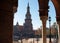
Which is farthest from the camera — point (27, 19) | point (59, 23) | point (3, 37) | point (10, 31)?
point (27, 19)

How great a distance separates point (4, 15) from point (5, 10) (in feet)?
0.29

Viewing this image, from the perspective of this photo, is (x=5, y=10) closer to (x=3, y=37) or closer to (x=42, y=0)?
(x=3, y=37)

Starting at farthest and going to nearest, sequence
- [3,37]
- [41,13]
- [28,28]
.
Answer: [28,28] < [41,13] < [3,37]

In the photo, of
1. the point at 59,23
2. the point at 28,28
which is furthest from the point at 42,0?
the point at 28,28

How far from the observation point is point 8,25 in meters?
3.13

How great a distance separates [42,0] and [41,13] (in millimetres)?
813

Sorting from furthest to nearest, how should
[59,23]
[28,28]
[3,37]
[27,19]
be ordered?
[27,19] → [28,28] → [59,23] → [3,37]

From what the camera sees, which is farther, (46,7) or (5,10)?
(46,7)

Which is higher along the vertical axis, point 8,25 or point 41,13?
point 41,13

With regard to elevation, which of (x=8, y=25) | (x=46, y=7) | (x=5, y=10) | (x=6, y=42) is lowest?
(x=6, y=42)

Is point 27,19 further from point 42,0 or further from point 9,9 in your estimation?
point 9,9

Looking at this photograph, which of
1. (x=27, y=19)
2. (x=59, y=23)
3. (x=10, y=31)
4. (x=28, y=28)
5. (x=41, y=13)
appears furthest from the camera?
(x=27, y=19)

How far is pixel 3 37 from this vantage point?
117 inches

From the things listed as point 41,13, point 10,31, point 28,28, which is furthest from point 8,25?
point 28,28
